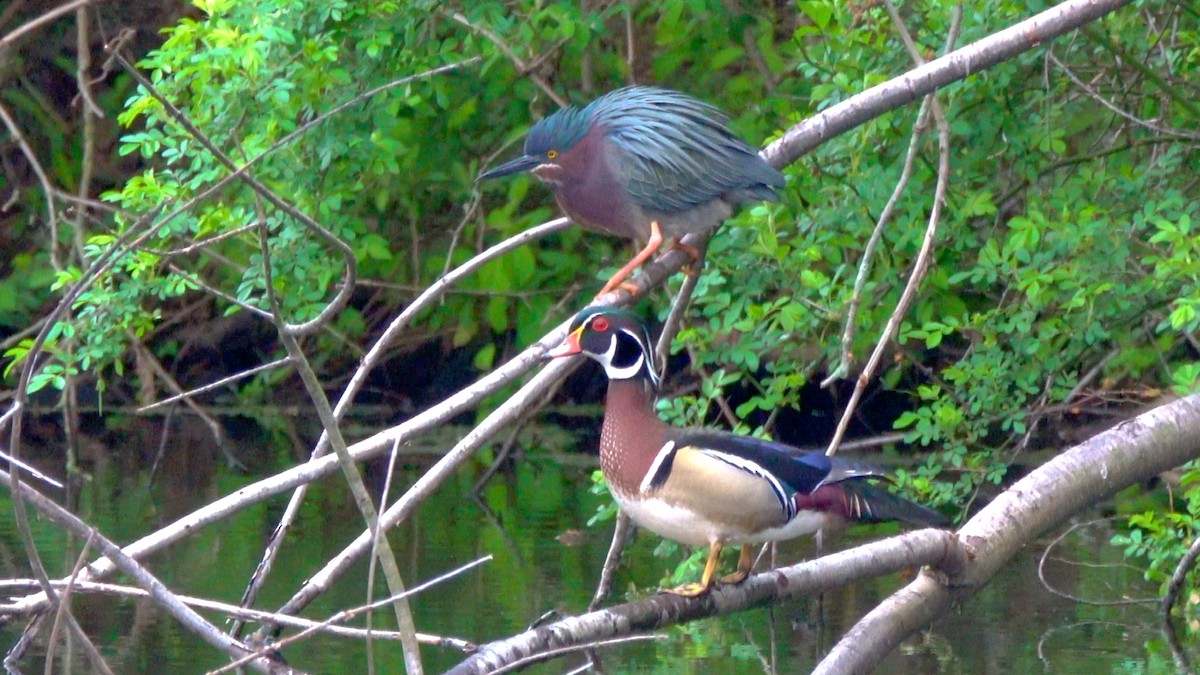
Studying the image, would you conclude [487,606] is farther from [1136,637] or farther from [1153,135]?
[1153,135]

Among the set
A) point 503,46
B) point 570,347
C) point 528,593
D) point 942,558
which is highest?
point 503,46

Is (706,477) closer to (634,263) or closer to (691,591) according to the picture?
(691,591)

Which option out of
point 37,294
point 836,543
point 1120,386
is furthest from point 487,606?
point 37,294

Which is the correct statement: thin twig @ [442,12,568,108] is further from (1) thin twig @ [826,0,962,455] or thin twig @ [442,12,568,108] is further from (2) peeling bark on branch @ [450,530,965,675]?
(2) peeling bark on branch @ [450,530,965,675]

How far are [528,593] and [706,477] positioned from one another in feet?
7.06

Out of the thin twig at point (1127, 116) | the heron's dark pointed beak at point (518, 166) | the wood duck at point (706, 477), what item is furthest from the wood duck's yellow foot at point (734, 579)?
the thin twig at point (1127, 116)

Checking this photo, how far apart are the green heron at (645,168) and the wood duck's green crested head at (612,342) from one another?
2.67ft

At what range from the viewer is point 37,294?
285 inches

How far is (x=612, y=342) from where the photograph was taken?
271 cm

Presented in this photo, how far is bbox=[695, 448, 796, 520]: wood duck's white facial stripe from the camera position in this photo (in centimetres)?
258

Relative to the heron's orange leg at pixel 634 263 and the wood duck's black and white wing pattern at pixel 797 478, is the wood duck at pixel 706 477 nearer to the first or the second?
the wood duck's black and white wing pattern at pixel 797 478

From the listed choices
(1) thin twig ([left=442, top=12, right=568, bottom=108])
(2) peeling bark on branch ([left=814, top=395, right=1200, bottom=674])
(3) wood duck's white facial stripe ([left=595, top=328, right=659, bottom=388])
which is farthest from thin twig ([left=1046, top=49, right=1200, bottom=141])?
(3) wood duck's white facial stripe ([left=595, top=328, right=659, bottom=388])

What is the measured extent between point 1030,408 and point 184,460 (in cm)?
386

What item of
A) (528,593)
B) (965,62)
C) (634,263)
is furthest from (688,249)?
(528,593)
